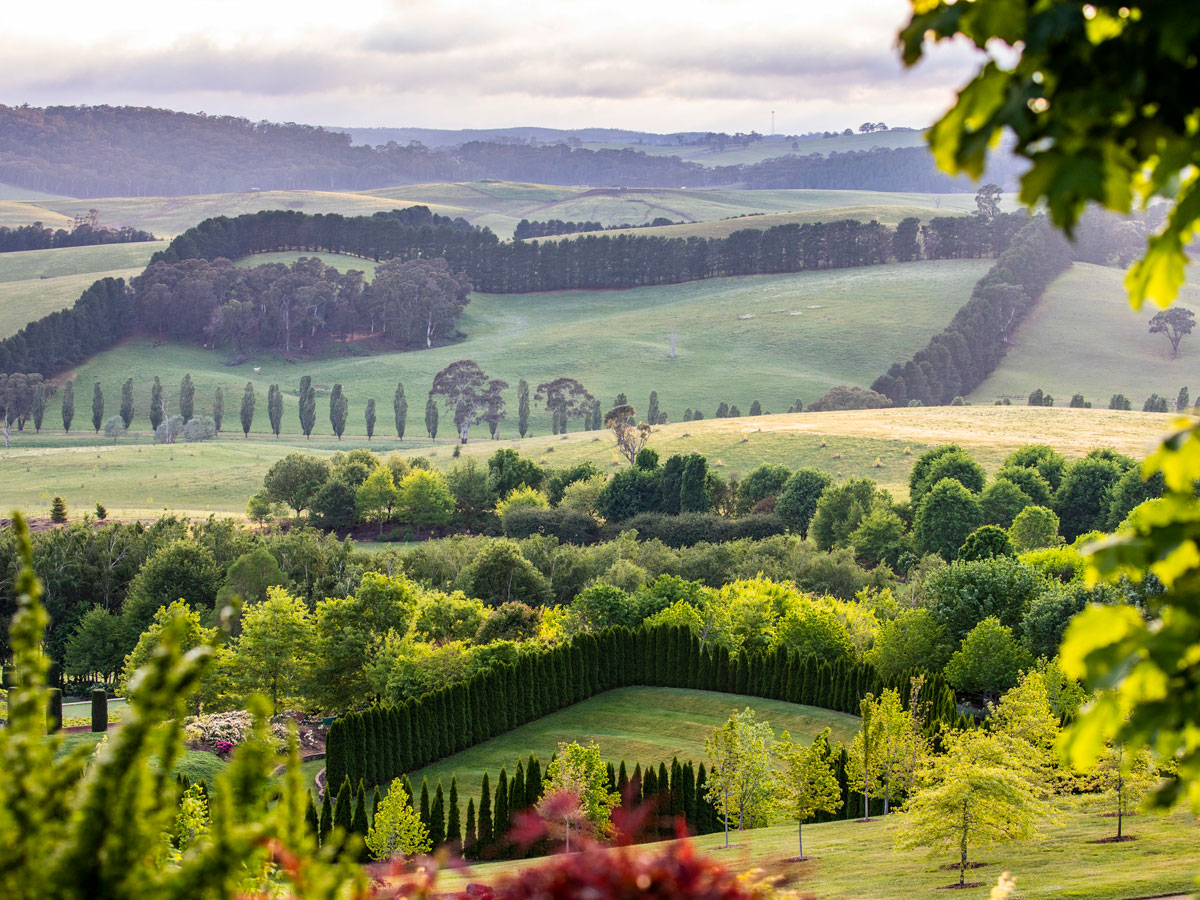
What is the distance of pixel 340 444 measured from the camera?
128375 mm

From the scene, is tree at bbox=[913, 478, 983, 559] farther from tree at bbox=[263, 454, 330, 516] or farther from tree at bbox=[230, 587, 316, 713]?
tree at bbox=[263, 454, 330, 516]

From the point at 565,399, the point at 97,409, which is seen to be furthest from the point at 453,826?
the point at 97,409

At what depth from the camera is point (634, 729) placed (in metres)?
46.6

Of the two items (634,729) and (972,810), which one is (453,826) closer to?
(634,729)

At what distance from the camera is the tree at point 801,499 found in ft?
284

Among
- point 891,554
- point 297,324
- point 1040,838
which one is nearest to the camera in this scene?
point 1040,838

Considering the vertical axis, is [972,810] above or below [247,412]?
above

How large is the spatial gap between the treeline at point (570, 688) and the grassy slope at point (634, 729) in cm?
59

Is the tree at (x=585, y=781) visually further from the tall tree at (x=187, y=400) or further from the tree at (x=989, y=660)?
the tall tree at (x=187, y=400)

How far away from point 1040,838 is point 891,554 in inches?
2052

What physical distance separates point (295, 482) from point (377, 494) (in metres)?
7.64

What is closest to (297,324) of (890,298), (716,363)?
(716,363)

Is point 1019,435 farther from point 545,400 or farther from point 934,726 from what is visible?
point 934,726

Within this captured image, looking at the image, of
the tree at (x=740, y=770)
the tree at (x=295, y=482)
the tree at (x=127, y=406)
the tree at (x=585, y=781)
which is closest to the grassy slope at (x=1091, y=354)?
the tree at (x=295, y=482)
